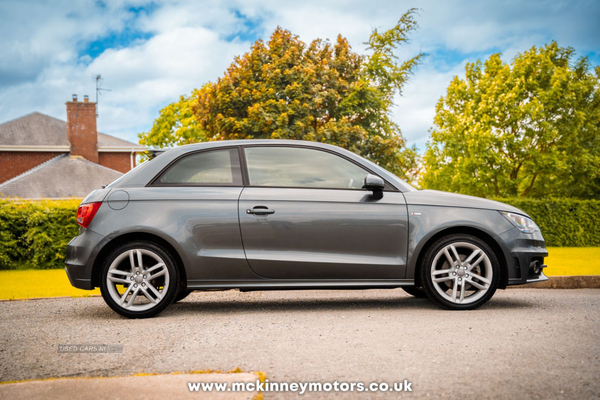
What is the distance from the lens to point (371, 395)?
304cm

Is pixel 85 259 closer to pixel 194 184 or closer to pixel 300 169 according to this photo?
pixel 194 184

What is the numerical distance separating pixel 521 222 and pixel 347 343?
8.59ft

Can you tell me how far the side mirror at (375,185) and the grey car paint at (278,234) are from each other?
0.07m

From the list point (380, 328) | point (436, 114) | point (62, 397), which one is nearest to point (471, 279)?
point (380, 328)

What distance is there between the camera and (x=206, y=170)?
5.80 m

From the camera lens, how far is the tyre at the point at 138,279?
549cm

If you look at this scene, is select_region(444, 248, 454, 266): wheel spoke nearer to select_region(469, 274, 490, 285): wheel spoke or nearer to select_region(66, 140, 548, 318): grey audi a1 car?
select_region(66, 140, 548, 318): grey audi a1 car

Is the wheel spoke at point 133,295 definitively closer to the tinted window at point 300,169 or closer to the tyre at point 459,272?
the tinted window at point 300,169

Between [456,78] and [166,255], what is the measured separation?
30970 millimetres

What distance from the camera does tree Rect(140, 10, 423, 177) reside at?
2342 cm

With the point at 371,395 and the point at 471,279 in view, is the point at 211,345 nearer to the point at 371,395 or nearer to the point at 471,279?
the point at 371,395

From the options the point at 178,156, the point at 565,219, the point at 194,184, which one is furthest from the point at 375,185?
the point at 565,219

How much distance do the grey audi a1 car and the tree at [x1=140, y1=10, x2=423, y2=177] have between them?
54.9 feet

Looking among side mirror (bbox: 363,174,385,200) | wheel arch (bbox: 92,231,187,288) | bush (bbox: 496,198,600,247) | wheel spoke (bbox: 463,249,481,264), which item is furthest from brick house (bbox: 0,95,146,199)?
wheel spoke (bbox: 463,249,481,264)
